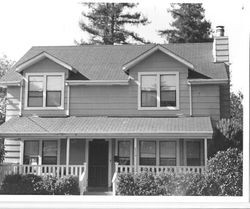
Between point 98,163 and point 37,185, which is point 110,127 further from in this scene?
point 37,185

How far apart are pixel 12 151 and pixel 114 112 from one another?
2735mm

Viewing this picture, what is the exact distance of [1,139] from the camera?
1095 cm

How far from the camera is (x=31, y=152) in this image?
34.0 ft

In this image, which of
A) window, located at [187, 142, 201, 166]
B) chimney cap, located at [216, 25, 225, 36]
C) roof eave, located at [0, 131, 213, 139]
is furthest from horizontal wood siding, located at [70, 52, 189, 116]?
chimney cap, located at [216, 25, 225, 36]

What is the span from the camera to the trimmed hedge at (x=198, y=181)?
26.9 ft

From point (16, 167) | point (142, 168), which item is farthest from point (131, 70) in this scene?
point (16, 167)

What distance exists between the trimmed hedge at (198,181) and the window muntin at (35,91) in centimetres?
333

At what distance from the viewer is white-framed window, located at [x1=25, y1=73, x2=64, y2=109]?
10766mm

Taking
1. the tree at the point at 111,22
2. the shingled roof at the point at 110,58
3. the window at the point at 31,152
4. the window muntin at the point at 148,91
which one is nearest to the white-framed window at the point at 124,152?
the window muntin at the point at 148,91

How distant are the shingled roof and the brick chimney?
195 mm

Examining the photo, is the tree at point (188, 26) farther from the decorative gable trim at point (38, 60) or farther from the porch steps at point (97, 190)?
the porch steps at point (97, 190)

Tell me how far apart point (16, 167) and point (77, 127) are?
5.59 ft

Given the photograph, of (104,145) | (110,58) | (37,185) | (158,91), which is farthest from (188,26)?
(37,185)

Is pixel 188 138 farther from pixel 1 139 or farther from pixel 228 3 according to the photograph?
pixel 228 3
